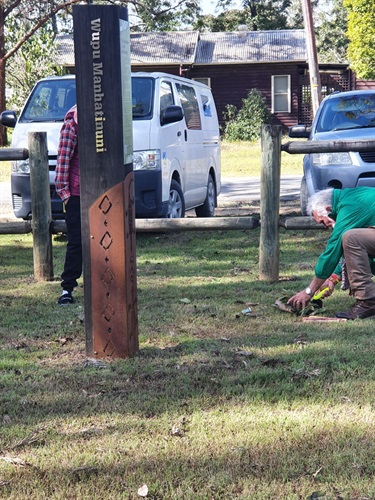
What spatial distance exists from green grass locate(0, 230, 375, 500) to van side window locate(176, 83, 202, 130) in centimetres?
489

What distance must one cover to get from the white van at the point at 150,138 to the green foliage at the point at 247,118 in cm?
2403

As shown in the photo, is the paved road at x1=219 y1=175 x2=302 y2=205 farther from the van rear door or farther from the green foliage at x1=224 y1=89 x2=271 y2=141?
the green foliage at x1=224 y1=89 x2=271 y2=141

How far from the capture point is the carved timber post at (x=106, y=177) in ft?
16.4

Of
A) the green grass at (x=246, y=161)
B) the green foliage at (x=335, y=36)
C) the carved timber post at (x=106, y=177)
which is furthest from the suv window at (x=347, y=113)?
the green foliage at (x=335, y=36)

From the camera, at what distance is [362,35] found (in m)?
33.8

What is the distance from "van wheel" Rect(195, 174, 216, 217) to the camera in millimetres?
12883

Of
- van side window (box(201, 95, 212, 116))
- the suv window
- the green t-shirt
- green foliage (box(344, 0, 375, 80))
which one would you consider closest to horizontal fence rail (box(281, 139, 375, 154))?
the green t-shirt

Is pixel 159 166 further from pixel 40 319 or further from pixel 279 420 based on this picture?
pixel 279 420

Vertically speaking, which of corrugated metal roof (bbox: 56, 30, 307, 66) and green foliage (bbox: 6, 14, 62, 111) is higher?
corrugated metal roof (bbox: 56, 30, 307, 66)

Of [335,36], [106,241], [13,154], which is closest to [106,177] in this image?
[106,241]

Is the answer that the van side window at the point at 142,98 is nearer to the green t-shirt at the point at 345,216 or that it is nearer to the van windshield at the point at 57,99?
the van windshield at the point at 57,99

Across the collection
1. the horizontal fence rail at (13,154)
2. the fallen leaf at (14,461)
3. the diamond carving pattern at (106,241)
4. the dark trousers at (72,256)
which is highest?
the horizontal fence rail at (13,154)

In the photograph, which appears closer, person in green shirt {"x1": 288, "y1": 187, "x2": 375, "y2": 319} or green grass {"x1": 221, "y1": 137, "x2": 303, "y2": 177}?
person in green shirt {"x1": 288, "y1": 187, "x2": 375, "y2": 319}

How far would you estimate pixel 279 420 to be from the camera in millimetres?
4180
